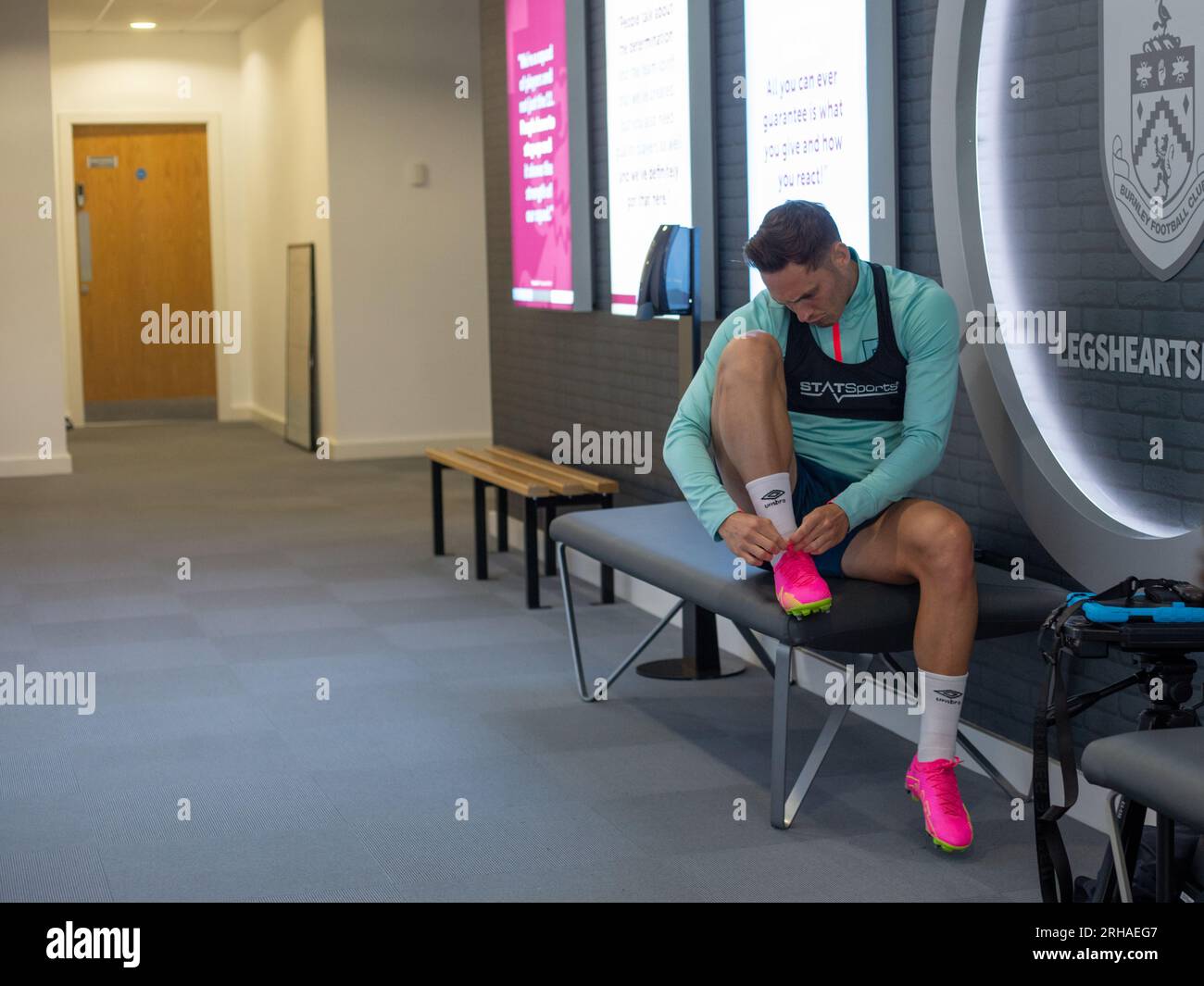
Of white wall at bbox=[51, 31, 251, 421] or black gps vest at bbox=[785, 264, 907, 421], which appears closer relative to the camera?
black gps vest at bbox=[785, 264, 907, 421]

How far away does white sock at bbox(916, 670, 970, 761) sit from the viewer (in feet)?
9.75

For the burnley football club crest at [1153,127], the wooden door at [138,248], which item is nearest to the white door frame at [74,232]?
the wooden door at [138,248]

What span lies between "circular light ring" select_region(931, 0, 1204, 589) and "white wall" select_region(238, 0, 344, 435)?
637cm

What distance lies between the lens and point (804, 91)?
397cm

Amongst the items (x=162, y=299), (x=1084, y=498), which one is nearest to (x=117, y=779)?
(x=1084, y=498)

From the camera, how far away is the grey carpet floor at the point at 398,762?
9.40 feet

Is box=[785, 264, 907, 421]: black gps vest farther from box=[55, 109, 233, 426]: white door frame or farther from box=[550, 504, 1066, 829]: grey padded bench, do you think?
box=[55, 109, 233, 426]: white door frame

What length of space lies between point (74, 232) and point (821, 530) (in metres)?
9.74

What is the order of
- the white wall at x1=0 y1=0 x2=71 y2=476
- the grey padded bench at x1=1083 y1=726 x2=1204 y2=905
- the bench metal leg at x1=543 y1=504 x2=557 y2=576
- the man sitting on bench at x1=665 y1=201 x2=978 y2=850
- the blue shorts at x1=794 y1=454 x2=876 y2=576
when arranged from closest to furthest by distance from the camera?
the grey padded bench at x1=1083 y1=726 x2=1204 y2=905 < the man sitting on bench at x1=665 y1=201 x2=978 y2=850 < the blue shorts at x1=794 y1=454 x2=876 y2=576 < the bench metal leg at x1=543 y1=504 x2=557 y2=576 < the white wall at x1=0 y1=0 x2=71 y2=476

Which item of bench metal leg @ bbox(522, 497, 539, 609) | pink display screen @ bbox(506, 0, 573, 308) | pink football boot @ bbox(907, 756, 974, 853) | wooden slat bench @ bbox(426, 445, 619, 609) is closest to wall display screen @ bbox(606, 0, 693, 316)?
pink display screen @ bbox(506, 0, 573, 308)

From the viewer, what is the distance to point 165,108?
37.6ft

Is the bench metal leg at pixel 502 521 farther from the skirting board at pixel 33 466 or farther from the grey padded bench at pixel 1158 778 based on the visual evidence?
the grey padded bench at pixel 1158 778

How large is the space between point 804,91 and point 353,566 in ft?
9.22
